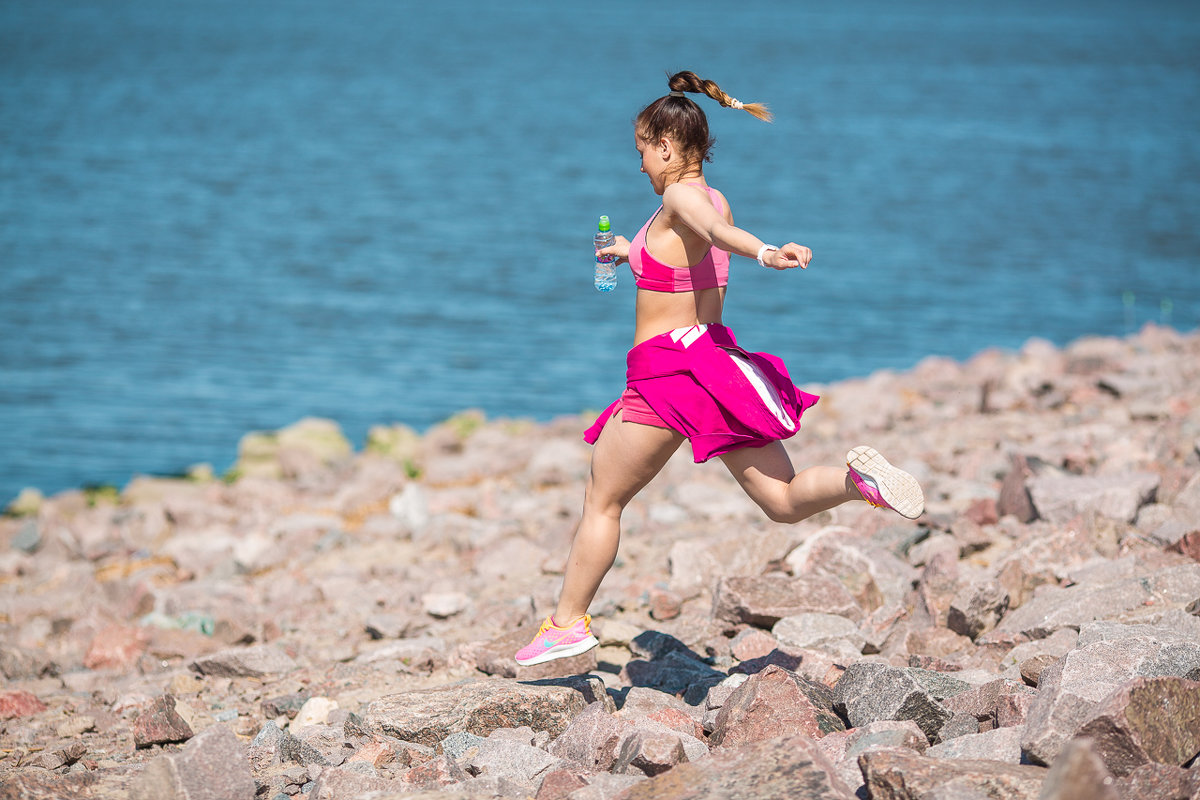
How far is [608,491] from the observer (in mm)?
4371

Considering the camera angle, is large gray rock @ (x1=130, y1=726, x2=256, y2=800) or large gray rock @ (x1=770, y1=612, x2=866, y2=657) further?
large gray rock @ (x1=770, y1=612, x2=866, y2=657)

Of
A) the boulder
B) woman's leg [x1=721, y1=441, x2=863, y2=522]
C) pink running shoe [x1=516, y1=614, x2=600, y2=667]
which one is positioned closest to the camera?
woman's leg [x1=721, y1=441, x2=863, y2=522]

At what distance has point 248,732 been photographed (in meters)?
4.89

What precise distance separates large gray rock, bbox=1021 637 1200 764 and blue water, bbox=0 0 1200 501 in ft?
39.6

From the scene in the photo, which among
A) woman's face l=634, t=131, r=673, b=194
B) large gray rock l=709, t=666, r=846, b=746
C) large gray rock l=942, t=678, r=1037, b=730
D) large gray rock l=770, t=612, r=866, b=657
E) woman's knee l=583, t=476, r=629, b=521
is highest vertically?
woman's face l=634, t=131, r=673, b=194

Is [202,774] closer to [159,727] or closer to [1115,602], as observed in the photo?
[159,727]

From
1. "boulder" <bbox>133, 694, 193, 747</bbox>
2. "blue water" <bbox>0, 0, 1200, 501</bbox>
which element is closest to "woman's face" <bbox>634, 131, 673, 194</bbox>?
"boulder" <bbox>133, 694, 193, 747</bbox>

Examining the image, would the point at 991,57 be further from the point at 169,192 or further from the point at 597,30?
the point at 169,192

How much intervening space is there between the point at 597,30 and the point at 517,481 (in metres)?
105

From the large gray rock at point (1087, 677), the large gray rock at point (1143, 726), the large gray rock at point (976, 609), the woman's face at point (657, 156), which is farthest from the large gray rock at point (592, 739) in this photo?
the woman's face at point (657, 156)

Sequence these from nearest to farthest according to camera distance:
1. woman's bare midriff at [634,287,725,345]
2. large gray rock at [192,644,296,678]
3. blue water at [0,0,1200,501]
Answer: woman's bare midriff at [634,287,725,345]
large gray rock at [192,644,296,678]
blue water at [0,0,1200,501]

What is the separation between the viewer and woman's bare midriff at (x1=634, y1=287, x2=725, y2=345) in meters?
4.33

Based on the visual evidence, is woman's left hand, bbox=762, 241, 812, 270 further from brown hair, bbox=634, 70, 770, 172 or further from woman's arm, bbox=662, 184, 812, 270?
brown hair, bbox=634, 70, 770, 172

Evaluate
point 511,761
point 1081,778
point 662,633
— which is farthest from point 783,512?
point 1081,778
